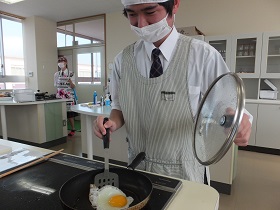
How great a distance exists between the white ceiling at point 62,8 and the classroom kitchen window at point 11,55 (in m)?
0.38

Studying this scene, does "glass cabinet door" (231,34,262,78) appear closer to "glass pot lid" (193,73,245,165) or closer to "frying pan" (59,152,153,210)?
"glass pot lid" (193,73,245,165)

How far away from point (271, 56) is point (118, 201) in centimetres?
371

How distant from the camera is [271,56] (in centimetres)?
331

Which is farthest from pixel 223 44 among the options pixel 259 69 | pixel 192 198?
pixel 192 198

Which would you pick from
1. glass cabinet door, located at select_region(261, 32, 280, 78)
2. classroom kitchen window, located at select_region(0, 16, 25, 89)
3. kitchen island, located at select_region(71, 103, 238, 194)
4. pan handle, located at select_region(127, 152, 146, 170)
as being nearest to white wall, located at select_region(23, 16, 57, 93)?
classroom kitchen window, located at select_region(0, 16, 25, 89)

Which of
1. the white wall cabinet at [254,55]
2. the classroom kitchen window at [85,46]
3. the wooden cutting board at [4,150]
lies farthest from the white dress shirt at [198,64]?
the classroom kitchen window at [85,46]

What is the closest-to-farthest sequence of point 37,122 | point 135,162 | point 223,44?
point 135,162
point 37,122
point 223,44

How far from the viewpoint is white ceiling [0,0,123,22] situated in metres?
4.23

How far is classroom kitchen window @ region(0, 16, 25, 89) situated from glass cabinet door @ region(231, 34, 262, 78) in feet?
16.7

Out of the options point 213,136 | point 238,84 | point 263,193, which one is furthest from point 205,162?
point 263,193

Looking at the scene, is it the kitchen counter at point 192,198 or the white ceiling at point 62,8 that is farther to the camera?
the white ceiling at point 62,8

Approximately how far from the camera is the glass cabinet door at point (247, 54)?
129 inches

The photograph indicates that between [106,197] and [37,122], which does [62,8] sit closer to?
[37,122]

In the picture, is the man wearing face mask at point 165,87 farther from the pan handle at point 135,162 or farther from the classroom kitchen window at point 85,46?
Answer: the classroom kitchen window at point 85,46
